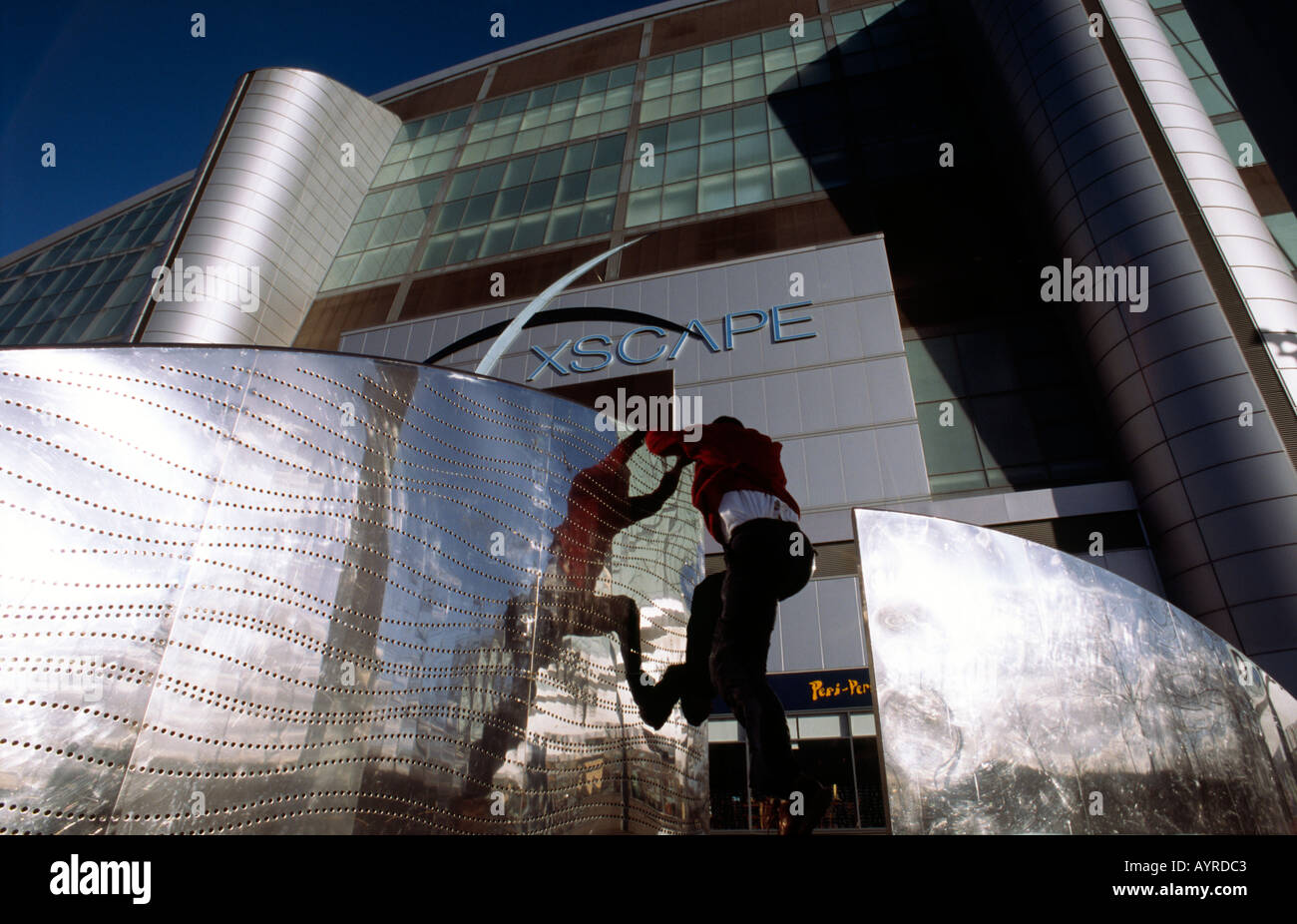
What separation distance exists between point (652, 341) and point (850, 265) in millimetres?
5217

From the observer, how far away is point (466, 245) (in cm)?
2109

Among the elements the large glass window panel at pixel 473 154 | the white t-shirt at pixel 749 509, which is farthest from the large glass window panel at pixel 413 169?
the white t-shirt at pixel 749 509

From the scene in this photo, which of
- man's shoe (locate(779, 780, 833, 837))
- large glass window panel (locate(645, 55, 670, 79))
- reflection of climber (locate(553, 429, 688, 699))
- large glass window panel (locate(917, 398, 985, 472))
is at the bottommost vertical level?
man's shoe (locate(779, 780, 833, 837))

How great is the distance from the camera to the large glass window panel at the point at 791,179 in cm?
1850

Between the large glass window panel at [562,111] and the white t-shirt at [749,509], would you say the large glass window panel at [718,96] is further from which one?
the white t-shirt at [749,509]

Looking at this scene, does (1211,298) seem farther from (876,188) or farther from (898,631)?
(898,631)

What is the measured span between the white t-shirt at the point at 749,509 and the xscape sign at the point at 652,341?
10.5 m

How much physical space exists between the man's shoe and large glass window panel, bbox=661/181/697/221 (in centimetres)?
1757

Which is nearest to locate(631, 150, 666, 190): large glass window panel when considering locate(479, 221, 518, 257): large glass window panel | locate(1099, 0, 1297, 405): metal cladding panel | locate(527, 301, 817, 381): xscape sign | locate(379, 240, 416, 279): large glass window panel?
locate(479, 221, 518, 257): large glass window panel

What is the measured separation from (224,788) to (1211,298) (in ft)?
50.6

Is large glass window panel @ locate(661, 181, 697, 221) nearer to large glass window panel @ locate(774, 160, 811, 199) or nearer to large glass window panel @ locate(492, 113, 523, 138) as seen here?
large glass window panel @ locate(774, 160, 811, 199)

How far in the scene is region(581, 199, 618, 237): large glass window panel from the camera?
19.7 meters

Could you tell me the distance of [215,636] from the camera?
3865mm
